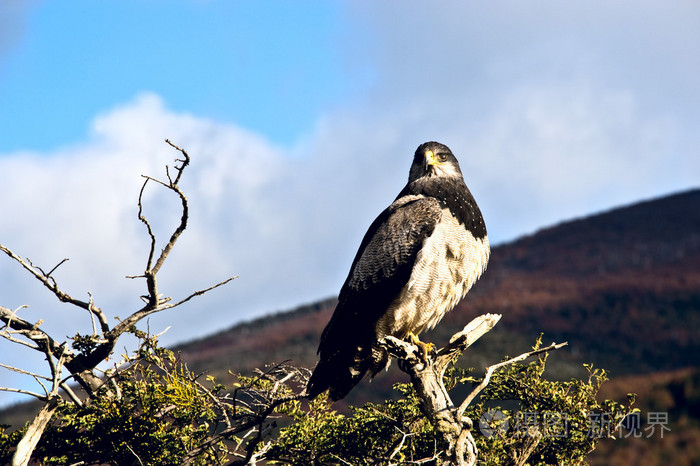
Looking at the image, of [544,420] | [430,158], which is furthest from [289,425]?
[430,158]

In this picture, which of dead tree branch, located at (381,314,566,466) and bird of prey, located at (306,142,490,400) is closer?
dead tree branch, located at (381,314,566,466)

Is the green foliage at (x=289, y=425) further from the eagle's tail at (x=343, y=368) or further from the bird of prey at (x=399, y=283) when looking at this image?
the bird of prey at (x=399, y=283)

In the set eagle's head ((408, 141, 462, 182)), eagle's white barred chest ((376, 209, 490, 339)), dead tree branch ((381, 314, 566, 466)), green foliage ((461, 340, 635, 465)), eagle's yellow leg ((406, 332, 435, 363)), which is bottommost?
green foliage ((461, 340, 635, 465))

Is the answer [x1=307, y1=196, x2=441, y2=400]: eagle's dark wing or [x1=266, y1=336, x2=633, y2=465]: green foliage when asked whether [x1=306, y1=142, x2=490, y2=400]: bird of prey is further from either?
[x1=266, y1=336, x2=633, y2=465]: green foliage

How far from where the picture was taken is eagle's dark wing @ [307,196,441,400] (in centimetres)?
718

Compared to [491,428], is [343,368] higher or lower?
higher

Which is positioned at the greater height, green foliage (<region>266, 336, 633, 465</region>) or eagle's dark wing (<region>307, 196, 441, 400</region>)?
eagle's dark wing (<region>307, 196, 441, 400</region>)

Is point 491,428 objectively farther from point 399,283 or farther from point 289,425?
point 289,425

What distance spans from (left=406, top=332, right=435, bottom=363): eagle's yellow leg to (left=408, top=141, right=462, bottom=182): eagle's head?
1.72m

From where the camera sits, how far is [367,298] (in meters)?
7.27

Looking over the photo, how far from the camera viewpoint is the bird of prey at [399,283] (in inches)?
281

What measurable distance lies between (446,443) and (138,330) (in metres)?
2.44

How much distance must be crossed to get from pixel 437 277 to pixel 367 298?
67 cm

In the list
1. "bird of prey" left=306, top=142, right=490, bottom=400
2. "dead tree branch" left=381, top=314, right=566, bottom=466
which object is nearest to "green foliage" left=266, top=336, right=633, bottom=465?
"dead tree branch" left=381, top=314, right=566, bottom=466
